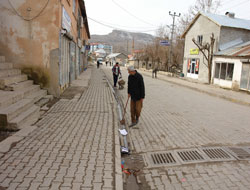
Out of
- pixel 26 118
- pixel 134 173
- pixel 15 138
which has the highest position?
pixel 26 118

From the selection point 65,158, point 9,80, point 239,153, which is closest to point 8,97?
point 9,80

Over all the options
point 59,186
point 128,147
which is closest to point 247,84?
point 128,147

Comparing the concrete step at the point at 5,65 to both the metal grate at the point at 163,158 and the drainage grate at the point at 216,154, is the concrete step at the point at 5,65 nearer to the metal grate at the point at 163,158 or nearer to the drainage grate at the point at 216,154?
the metal grate at the point at 163,158

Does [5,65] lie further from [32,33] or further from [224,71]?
[224,71]

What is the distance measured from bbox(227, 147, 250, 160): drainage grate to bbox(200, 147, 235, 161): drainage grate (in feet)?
0.53

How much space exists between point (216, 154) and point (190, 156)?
0.61 metres

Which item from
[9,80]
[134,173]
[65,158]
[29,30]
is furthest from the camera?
[29,30]

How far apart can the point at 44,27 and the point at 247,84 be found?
14684 millimetres

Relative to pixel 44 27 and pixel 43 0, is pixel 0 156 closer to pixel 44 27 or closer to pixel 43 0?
pixel 44 27

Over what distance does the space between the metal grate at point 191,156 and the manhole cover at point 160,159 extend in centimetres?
17

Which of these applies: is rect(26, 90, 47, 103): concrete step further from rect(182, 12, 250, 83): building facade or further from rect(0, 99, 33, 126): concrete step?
rect(182, 12, 250, 83): building facade

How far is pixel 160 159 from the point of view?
438 centimetres

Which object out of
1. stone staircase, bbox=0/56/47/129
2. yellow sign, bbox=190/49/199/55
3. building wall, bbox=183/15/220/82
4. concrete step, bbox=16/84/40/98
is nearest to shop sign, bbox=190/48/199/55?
yellow sign, bbox=190/49/199/55

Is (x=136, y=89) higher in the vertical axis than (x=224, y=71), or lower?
lower
